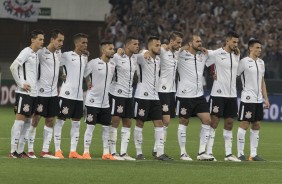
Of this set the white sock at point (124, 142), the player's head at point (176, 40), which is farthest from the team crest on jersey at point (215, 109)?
the white sock at point (124, 142)

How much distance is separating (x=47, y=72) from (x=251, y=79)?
4.01 m

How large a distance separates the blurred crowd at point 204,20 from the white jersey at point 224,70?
15624mm

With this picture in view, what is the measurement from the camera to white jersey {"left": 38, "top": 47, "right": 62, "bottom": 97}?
1919 cm

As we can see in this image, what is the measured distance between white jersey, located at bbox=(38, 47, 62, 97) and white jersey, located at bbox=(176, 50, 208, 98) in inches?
99.0

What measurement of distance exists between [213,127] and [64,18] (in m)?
25.2

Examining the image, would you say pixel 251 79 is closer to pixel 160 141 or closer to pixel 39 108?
pixel 160 141

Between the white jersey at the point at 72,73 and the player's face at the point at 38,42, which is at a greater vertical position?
the player's face at the point at 38,42

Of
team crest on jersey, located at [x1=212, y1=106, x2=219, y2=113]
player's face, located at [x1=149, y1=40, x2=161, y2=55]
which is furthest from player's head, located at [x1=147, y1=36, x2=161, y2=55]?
team crest on jersey, located at [x1=212, y1=106, x2=219, y2=113]

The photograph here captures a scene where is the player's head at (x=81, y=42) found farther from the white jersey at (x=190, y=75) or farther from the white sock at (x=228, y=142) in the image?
the white sock at (x=228, y=142)

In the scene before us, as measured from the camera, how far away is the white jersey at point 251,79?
66.2 ft

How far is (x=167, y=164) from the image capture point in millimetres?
18516

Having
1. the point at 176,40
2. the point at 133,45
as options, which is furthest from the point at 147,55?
the point at 176,40

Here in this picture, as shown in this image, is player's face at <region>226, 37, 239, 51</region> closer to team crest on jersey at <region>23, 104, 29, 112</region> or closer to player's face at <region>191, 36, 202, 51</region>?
player's face at <region>191, 36, 202, 51</region>

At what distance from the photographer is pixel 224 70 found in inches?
797
